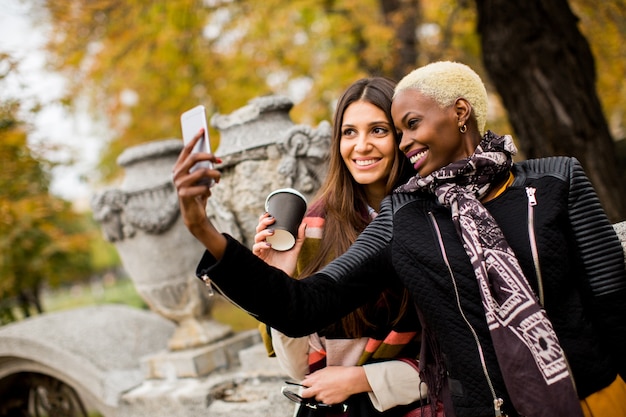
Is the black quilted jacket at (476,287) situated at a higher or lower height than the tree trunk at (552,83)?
lower

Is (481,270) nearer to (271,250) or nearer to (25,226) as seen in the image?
(271,250)

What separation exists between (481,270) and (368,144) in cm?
79

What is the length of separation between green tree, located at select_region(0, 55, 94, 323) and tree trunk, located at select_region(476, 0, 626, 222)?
476 cm

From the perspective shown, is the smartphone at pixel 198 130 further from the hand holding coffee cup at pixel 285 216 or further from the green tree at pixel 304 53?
the green tree at pixel 304 53

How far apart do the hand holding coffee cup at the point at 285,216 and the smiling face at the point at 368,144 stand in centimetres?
30

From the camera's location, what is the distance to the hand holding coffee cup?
1.98 m

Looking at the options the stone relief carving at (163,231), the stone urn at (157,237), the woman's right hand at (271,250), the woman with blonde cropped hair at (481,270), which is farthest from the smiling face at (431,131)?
the stone urn at (157,237)

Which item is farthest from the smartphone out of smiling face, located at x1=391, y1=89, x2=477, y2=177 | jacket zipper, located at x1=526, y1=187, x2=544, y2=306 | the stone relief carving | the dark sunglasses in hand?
the stone relief carving

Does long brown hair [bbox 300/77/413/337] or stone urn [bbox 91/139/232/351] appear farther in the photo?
stone urn [bbox 91/139/232/351]

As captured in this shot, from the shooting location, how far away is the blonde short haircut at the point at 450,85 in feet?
5.89

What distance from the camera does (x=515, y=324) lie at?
1.59m

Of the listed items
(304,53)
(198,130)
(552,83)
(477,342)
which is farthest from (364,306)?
(304,53)

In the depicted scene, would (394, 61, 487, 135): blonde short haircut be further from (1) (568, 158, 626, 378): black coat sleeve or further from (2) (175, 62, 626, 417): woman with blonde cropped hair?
(1) (568, 158, 626, 378): black coat sleeve

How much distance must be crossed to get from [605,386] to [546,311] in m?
0.26
